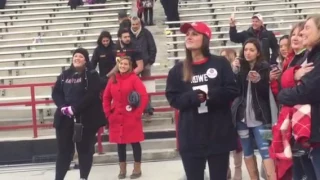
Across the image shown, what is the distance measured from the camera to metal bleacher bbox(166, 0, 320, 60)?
13.8 meters

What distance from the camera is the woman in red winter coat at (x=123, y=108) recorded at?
25.2 ft

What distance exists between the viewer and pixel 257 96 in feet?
20.4

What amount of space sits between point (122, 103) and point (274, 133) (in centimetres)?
340

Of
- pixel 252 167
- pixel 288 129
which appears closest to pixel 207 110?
pixel 288 129

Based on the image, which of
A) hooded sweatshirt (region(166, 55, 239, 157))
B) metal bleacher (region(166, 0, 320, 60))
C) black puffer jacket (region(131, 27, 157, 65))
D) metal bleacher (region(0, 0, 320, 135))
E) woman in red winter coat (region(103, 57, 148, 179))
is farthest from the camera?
metal bleacher (region(166, 0, 320, 60))

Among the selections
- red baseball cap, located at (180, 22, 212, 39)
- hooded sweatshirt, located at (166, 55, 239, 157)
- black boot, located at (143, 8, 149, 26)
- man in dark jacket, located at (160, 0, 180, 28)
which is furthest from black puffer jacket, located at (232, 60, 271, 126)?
black boot, located at (143, 8, 149, 26)

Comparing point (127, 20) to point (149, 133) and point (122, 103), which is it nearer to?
point (149, 133)

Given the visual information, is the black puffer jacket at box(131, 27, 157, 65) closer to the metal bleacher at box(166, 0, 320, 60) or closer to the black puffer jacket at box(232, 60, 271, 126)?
the metal bleacher at box(166, 0, 320, 60)

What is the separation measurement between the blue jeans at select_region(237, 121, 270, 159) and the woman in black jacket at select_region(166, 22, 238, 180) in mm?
1278

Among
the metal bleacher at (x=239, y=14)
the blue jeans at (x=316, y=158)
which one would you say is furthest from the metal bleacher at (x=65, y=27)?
the blue jeans at (x=316, y=158)

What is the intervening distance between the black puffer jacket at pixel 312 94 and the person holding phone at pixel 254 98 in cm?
197

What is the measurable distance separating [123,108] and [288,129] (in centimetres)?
360

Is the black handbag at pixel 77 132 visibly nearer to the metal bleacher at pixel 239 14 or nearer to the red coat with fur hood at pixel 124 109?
the red coat with fur hood at pixel 124 109

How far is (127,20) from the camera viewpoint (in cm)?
1029
